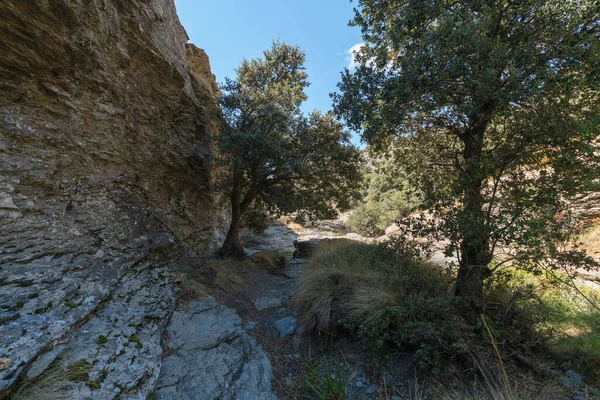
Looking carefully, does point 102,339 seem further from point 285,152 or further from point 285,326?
point 285,152

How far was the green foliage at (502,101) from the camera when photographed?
9.53ft

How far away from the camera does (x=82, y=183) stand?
488 cm

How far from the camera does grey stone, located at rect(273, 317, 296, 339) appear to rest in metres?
4.80

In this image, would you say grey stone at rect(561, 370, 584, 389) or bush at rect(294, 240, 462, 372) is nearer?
grey stone at rect(561, 370, 584, 389)

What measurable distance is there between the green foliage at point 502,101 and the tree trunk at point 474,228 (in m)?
0.02

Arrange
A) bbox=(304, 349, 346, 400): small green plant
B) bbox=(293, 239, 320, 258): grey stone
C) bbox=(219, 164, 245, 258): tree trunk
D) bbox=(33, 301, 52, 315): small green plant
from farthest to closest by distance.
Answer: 1. bbox=(293, 239, 320, 258): grey stone
2. bbox=(219, 164, 245, 258): tree trunk
3. bbox=(304, 349, 346, 400): small green plant
4. bbox=(33, 301, 52, 315): small green plant

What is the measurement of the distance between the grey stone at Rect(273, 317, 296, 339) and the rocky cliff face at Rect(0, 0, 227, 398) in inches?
84.2

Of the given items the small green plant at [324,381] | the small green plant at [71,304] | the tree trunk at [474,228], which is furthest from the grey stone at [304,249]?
the small green plant at [71,304]

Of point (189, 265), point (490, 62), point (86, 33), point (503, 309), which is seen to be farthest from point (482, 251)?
point (86, 33)

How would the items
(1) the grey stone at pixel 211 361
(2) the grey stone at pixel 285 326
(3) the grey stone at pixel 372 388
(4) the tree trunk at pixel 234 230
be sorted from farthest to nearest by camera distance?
(4) the tree trunk at pixel 234 230 < (2) the grey stone at pixel 285 326 < (3) the grey stone at pixel 372 388 < (1) the grey stone at pixel 211 361

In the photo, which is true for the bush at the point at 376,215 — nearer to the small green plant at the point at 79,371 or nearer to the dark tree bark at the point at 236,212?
the dark tree bark at the point at 236,212

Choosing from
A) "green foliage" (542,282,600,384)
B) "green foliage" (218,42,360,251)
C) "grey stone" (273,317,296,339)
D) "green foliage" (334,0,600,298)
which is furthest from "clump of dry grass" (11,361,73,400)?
"green foliage" (218,42,360,251)

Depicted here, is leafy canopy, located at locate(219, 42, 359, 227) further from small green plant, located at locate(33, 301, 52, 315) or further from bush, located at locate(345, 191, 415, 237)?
bush, located at locate(345, 191, 415, 237)

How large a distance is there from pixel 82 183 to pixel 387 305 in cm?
629
